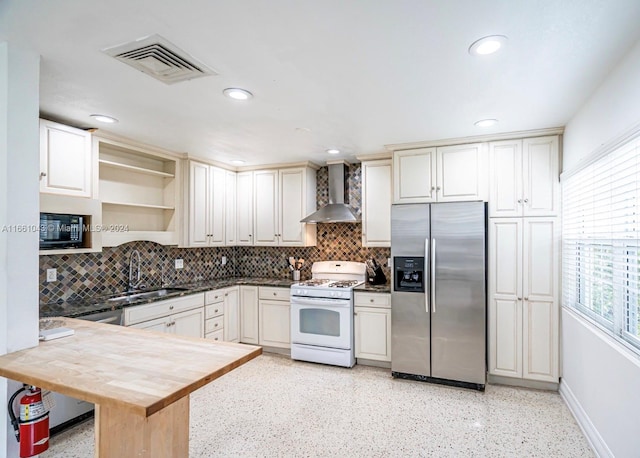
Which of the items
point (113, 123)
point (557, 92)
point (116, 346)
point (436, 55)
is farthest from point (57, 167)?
point (557, 92)

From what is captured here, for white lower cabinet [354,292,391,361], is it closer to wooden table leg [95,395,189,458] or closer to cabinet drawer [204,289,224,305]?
cabinet drawer [204,289,224,305]

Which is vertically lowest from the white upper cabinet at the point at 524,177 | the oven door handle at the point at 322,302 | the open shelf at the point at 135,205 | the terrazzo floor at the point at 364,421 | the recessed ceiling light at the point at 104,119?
the terrazzo floor at the point at 364,421

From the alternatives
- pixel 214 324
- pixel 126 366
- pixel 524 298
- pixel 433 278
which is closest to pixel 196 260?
pixel 214 324

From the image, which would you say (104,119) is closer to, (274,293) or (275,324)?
(274,293)

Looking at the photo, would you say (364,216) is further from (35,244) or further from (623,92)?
(35,244)

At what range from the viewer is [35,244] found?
6.30 feet

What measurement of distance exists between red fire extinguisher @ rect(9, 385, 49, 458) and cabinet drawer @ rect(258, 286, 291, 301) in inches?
108

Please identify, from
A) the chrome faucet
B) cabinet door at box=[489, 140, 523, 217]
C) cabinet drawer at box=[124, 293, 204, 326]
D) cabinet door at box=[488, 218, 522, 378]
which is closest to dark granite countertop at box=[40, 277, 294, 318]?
cabinet drawer at box=[124, 293, 204, 326]

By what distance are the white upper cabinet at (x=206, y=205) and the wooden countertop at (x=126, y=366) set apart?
7.07 feet

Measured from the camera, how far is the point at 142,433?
5.85ft

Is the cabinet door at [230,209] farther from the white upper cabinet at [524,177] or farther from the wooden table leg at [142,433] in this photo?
the white upper cabinet at [524,177]

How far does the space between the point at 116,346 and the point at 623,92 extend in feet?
10.2

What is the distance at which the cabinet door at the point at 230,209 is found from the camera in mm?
4723

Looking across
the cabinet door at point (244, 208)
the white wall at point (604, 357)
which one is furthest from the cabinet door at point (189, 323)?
the white wall at point (604, 357)
